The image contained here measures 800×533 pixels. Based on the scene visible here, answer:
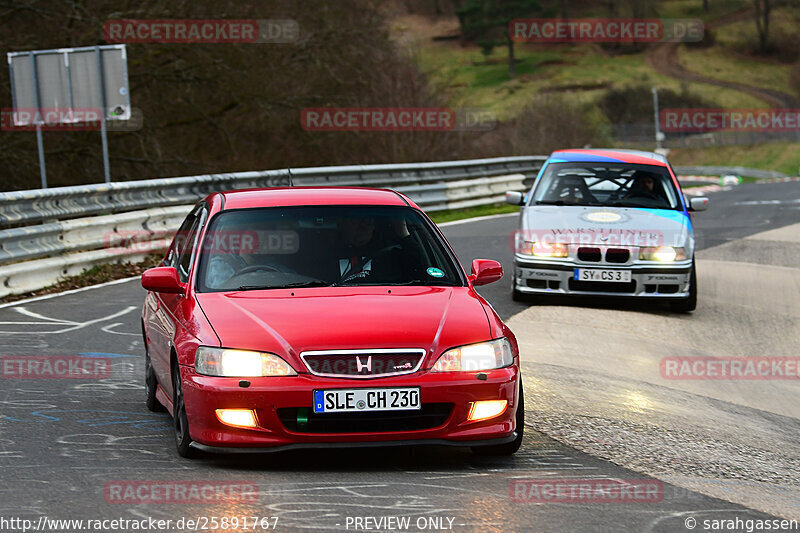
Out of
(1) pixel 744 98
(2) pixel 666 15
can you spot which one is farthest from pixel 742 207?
(2) pixel 666 15

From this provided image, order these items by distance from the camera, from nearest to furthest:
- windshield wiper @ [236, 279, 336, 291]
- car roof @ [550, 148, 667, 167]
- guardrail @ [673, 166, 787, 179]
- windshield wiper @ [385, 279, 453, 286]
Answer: windshield wiper @ [236, 279, 336, 291]
windshield wiper @ [385, 279, 453, 286]
car roof @ [550, 148, 667, 167]
guardrail @ [673, 166, 787, 179]

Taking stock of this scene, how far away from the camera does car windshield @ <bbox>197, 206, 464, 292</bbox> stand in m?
6.83

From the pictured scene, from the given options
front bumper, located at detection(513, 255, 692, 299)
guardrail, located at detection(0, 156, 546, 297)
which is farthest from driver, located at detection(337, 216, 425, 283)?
guardrail, located at detection(0, 156, 546, 297)

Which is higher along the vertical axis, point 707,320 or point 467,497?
point 467,497

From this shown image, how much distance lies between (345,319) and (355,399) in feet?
1.50

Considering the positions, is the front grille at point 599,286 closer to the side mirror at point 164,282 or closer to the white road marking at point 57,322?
the white road marking at point 57,322

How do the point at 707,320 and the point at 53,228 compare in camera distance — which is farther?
the point at 53,228

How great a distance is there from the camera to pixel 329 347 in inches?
229

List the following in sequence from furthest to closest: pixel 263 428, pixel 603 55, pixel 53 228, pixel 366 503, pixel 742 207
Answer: pixel 603 55 → pixel 742 207 → pixel 53 228 → pixel 263 428 → pixel 366 503

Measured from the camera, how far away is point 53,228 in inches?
538

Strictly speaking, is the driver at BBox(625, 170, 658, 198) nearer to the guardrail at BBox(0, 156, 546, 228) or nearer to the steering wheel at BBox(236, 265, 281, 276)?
the guardrail at BBox(0, 156, 546, 228)

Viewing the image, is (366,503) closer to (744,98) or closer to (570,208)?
(570,208)

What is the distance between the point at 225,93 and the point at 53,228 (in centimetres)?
1186

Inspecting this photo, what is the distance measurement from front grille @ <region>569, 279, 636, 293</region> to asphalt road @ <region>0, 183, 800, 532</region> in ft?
12.9
